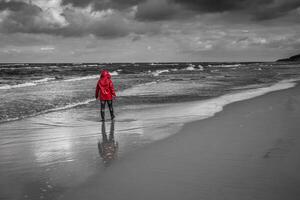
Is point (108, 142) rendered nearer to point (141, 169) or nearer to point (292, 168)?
point (141, 169)

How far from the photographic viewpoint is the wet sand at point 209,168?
4344 millimetres

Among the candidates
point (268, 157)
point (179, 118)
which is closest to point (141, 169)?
point (268, 157)

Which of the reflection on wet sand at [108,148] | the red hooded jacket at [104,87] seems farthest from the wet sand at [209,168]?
the red hooded jacket at [104,87]

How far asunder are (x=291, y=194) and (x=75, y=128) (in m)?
6.29

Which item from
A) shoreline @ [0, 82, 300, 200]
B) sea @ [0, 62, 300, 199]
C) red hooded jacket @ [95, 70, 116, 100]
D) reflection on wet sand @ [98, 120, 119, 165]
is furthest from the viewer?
red hooded jacket @ [95, 70, 116, 100]

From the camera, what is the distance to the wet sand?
4344 millimetres

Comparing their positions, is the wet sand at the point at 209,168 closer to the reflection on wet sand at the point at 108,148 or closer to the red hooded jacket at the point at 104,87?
the reflection on wet sand at the point at 108,148

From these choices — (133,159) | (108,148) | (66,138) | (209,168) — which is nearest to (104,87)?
Answer: (66,138)

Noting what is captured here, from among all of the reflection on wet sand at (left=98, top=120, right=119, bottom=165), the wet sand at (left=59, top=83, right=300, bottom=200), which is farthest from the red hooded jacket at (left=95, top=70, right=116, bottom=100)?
the wet sand at (left=59, top=83, right=300, bottom=200)

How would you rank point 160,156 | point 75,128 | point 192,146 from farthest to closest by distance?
point 75,128, point 192,146, point 160,156

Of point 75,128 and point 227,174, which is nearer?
point 227,174

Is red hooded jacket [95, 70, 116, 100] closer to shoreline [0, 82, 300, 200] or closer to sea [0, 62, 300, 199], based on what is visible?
sea [0, 62, 300, 199]

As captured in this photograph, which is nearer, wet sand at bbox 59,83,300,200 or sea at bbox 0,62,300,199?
wet sand at bbox 59,83,300,200

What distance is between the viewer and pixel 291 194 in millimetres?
4164
